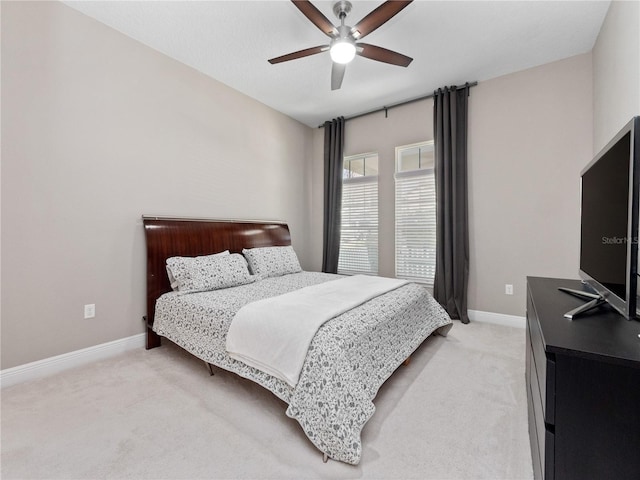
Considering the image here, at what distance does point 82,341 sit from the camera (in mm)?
2365

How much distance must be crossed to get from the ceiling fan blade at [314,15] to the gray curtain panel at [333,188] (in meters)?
2.34

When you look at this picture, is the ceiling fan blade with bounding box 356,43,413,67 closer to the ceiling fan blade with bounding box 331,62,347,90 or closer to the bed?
the ceiling fan blade with bounding box 331,62,347,90

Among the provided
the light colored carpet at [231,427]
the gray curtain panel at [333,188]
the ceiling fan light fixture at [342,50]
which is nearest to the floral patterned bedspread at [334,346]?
the light colored carpet at [231,427]

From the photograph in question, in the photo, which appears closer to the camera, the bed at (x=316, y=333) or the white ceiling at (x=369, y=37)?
the bed at (x=316, y=333)

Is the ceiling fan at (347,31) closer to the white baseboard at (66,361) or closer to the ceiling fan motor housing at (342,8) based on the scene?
the ceiling fan motor housing at (342,8)

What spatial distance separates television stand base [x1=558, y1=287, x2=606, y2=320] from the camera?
3.78 ft

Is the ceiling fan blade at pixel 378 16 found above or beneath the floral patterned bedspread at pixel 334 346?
above

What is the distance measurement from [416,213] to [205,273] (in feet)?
8.98

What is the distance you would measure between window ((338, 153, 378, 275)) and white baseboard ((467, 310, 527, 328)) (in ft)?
4.52

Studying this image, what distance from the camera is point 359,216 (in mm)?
4375

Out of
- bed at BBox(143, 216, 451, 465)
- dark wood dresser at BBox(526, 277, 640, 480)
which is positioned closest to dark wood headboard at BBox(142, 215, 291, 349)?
bed at BBox(143, 216, 451, 465)

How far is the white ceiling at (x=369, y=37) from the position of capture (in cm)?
226

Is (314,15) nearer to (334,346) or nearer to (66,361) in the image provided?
(334,346)

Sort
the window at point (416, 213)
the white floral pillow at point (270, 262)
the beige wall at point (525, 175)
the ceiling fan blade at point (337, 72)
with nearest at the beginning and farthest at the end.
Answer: the ceiling fan blade at point (337, 72), the beige wall at point (525, 175), the white floral pillow at point (270, 262), the window at point (416, 213)
